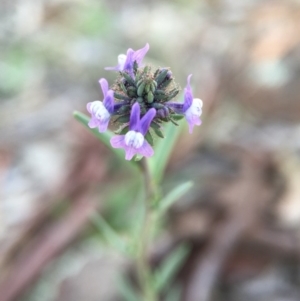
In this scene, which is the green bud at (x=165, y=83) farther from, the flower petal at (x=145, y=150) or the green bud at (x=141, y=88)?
the flower petal at (x=145, y=150)

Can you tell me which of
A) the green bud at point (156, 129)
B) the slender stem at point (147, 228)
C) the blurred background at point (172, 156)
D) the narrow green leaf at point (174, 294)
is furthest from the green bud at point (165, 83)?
the narrow green leaf at point (174, 294)

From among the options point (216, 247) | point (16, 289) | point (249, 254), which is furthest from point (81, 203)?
point (249, 254)

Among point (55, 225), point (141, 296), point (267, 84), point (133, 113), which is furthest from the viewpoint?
point (267, 84)

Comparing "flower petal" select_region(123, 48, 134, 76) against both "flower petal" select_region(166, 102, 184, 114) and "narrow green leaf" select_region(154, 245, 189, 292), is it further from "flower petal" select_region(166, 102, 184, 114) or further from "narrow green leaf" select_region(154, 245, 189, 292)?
"narrow green leaf" select_region(154, 245, 189, 292)

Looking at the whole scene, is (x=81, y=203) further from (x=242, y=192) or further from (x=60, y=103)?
(x=60, y=103)

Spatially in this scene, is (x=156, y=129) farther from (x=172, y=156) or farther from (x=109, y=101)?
(x=172, y=156)

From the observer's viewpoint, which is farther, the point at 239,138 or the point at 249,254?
the point at 239,138

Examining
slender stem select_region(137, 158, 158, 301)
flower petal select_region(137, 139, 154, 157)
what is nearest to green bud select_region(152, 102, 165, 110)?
flower petal select_region(137, 139, 154, 157)
